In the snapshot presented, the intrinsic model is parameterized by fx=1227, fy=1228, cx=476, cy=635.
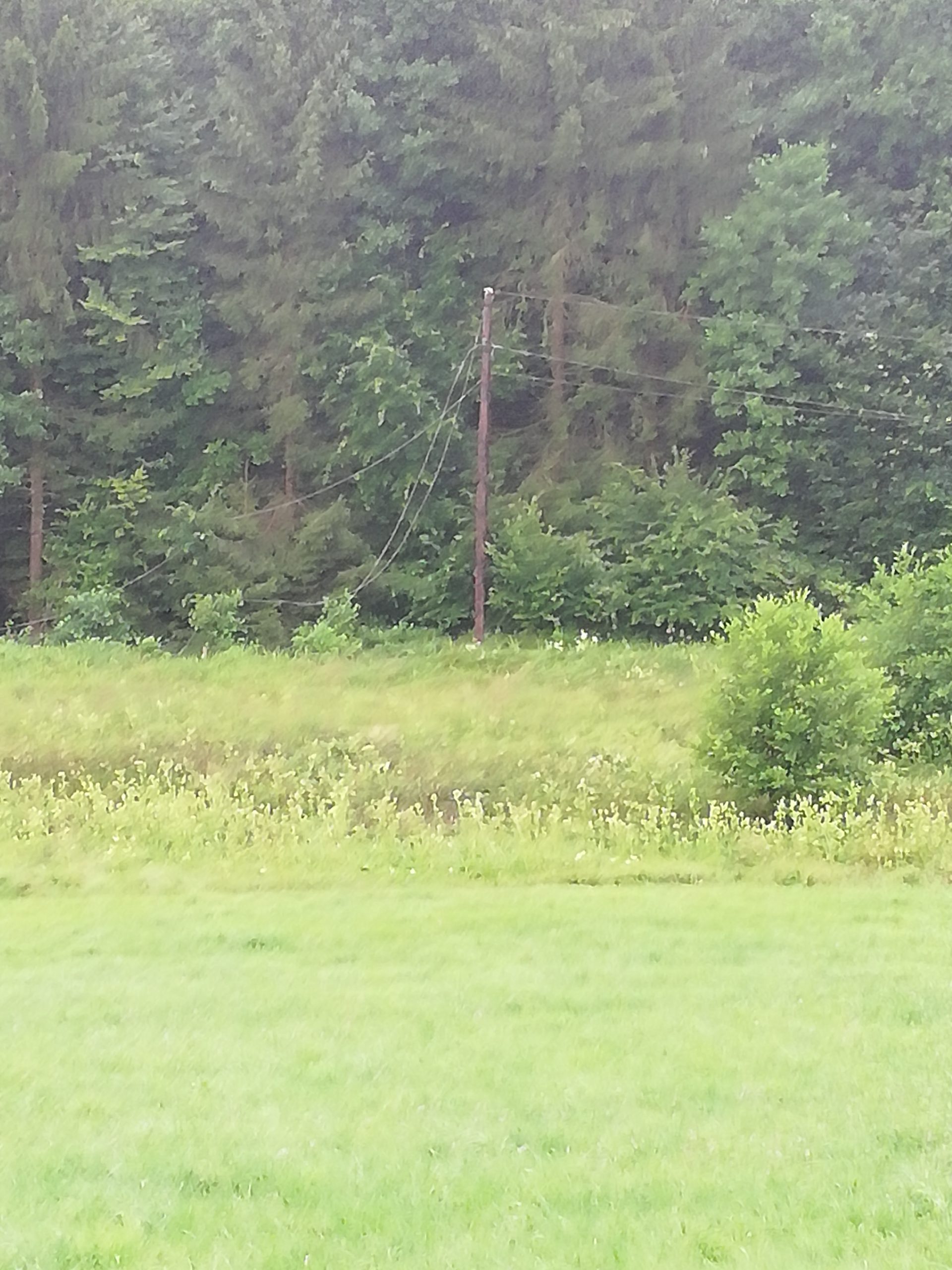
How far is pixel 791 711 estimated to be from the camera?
41.9 ft

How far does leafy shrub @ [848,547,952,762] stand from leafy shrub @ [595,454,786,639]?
915 centimetres

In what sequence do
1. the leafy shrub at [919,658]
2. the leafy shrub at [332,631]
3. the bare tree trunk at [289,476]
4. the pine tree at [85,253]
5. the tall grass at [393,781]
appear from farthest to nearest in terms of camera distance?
the bare tree trunk at [289,476], the pine tree at [85,253], the leafy shrub at [332,631], the leafy shrub at [919,658], the tall grass at [393,781]

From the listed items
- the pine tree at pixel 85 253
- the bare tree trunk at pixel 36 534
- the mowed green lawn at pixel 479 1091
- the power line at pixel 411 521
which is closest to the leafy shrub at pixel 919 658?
the mowed green lawn at pixel 479 1091

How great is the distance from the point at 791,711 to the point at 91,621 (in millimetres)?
17563

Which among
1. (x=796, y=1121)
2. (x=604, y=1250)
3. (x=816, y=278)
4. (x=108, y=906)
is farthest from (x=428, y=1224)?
(x=816, y=278)

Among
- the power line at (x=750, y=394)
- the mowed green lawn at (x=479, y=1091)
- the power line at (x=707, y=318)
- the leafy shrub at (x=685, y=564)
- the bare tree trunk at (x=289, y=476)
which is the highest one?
the power line at (x=707, y=318)

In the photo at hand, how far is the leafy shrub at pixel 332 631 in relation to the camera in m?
23.7

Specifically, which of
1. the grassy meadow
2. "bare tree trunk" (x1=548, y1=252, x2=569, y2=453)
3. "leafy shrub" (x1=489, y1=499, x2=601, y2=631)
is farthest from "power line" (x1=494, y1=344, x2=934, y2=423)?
the grassy meadow

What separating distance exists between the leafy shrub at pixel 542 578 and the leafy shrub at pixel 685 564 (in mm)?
487

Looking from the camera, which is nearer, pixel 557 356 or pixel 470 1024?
pixel 470 1024

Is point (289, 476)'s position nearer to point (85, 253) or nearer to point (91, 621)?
point (91, 621)

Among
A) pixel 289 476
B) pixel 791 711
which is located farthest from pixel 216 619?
pixel 791 711

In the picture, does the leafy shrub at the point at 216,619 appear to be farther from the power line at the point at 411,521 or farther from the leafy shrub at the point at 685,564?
the leafy shrub at the point at 685,564

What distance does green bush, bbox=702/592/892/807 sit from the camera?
12.8 meters
